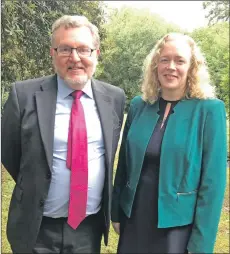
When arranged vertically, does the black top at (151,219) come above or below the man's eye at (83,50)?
below

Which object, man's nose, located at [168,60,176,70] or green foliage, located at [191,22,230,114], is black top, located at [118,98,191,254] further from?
green foliage, located at [191,22,230,114]

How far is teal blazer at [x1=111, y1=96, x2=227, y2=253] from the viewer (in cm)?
192

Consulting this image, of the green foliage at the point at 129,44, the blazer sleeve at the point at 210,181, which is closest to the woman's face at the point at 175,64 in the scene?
the blazer sleeve at the point at 210,181

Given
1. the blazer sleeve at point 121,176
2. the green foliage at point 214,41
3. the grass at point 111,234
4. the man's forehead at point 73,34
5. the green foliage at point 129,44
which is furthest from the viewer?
the green foliage at point 129,44

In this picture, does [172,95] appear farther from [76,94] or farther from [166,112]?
[76,94]

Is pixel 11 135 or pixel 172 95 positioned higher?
pixel 172 95

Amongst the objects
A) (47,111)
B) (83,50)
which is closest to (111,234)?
(47,111)

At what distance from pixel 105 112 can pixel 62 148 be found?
32 centimetres

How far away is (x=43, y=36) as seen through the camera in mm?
5418

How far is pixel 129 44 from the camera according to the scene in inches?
659

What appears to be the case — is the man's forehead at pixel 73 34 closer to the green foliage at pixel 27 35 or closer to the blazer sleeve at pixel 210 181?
the blazer sleeve at pixel 210 181

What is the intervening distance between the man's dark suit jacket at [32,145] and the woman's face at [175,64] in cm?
38

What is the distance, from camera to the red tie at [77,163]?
1.97 metres

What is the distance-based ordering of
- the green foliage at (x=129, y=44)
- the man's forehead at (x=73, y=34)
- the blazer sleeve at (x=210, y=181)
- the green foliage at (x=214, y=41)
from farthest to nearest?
1. the green foliage at (x=129, y=44)
2. the green foliage at (x=214, y=41)
3. the man's forehead at (x=73, y=34)
4. the blazer sleeve at (x=210, y=181)
